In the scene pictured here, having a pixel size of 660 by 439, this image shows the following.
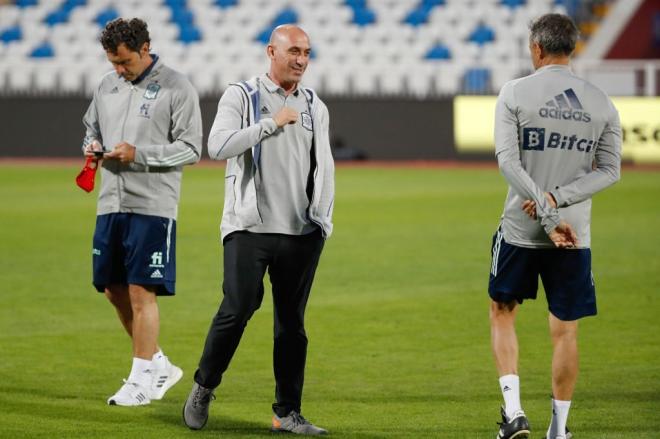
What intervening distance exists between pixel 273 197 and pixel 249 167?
0.62 feet

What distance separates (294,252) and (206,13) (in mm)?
27040

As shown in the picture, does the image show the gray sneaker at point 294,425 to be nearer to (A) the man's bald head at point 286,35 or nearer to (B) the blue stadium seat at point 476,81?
(A) the man's bald head at point 286,35

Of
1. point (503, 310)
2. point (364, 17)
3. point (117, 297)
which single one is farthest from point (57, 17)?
point (503, 310)

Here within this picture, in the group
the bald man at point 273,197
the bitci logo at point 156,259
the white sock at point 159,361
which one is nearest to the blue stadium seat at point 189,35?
the white sock at point 159,361

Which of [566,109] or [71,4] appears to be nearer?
[566,109]

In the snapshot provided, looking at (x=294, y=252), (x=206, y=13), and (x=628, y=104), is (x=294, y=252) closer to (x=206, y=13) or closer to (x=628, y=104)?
(x=628, y=104)

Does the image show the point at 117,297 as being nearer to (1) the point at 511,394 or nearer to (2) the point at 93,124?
(2) the point at 93,124

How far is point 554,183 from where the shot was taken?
6098 mm

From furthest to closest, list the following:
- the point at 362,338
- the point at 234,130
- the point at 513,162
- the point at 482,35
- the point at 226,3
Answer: the point at 226,3 → the point at 482,35 → the point at 362,338 → the point at 234,130 → the point at 513,162

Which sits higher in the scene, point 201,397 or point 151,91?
point 151,91

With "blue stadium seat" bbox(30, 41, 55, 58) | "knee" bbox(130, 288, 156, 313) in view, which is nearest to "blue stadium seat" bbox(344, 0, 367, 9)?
"blue stadium seat" bbox(30, 41, 55, 58)

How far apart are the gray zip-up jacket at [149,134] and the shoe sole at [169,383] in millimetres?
983

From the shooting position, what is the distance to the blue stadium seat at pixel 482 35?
30422mm

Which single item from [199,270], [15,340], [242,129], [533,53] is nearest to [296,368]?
[242,129]
